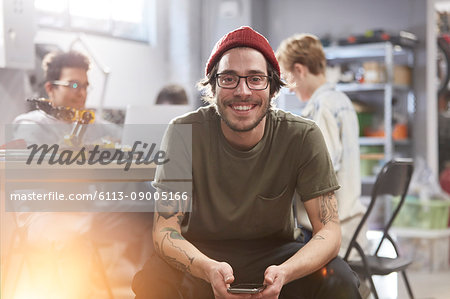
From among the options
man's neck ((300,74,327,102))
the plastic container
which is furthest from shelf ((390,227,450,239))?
man's neck ((300,74,327,102))

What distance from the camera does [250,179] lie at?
1.91 m

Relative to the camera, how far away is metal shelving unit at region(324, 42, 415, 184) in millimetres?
5684

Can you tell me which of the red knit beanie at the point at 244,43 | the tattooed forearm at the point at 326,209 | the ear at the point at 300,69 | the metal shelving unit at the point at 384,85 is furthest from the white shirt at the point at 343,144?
the metal shelving unit at the point at 384,85

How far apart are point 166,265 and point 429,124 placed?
4470mm

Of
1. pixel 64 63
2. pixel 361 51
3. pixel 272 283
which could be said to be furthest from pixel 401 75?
pixel 272 283

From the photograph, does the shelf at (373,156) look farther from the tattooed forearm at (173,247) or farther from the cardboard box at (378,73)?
the tattooed forearm at (173,247)

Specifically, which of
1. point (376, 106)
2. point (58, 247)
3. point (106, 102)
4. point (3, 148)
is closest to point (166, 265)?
point (3, 148)

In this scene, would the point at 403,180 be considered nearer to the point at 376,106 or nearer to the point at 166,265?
the point at 166,265

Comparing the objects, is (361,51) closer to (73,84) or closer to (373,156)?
(373,156)

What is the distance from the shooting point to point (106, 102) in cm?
596

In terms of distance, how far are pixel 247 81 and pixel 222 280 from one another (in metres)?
0.58

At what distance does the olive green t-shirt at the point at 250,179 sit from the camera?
6.27ft

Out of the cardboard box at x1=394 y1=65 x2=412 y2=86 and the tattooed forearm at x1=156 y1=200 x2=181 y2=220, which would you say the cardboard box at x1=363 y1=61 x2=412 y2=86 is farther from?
the tattooed forearm at x1=156 y1=200 x2=181 y2=220

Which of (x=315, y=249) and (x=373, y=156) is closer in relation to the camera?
(x=315, y=249)
